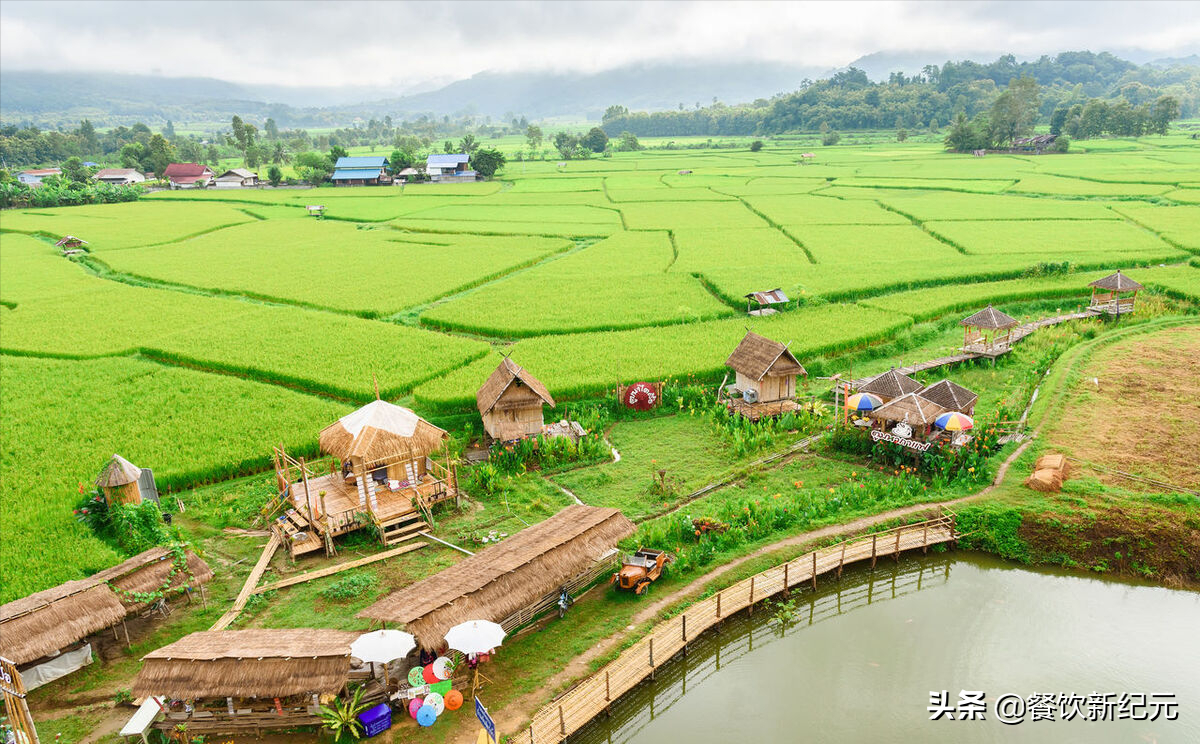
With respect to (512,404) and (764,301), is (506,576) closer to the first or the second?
(512,404)

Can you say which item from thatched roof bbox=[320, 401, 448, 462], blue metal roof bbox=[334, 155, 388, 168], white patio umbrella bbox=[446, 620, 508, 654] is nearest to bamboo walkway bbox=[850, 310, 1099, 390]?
thatched roof bbox=[320, 401, 448, 462]

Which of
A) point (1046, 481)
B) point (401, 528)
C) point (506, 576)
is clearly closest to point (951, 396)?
point (1046, 481)

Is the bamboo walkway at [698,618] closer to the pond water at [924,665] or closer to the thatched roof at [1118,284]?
the pond water at [924,665]

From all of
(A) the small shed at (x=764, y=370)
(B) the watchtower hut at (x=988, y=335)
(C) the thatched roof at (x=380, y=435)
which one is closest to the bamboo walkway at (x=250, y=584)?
(C) the thatched roof at (x=380, y=435)

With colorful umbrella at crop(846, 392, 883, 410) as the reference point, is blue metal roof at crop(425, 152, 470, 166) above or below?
above

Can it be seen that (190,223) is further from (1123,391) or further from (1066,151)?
(1066,151)

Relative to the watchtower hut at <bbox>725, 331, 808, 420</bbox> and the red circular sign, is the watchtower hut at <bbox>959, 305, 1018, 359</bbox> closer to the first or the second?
the watchtower hut at <bbox>725, 331, 808, 420</bbox>

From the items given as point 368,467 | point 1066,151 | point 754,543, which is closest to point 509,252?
point 368,467
